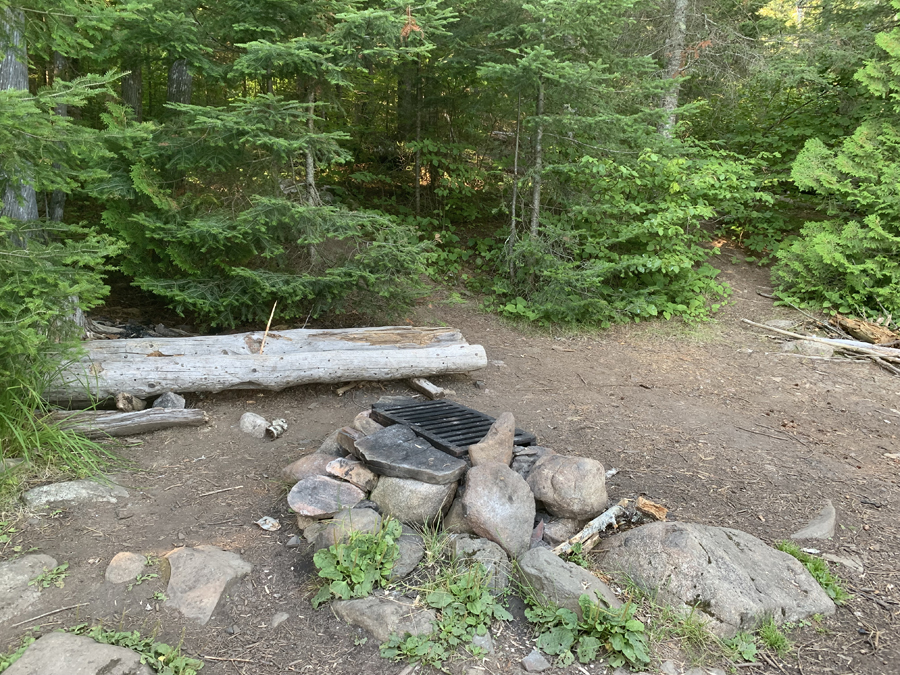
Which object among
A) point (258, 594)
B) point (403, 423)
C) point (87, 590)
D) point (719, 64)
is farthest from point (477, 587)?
point (719, 64)

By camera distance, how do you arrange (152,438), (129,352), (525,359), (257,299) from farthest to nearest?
(525,359) → (257,299) → (129,352) → (152,438)

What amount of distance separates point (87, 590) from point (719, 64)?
35.2ft

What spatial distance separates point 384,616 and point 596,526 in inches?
52.4

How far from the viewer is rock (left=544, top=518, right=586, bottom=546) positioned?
3.28 metres

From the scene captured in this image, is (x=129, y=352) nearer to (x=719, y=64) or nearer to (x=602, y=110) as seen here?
(x=602, y=110)

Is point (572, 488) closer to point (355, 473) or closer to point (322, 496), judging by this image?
point (355, 473)

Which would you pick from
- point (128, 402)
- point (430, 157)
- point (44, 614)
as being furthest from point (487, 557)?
point (430, 157)

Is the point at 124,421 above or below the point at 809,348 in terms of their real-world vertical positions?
below

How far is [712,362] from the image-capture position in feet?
22.2

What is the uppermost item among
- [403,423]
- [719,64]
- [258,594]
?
[719,64]

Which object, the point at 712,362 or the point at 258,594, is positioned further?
the point at 712,362

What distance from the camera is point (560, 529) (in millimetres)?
3324

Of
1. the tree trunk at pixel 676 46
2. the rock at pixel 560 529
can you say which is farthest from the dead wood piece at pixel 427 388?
the tree trunk at pixel 676 46

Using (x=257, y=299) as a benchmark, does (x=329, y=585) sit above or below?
below
